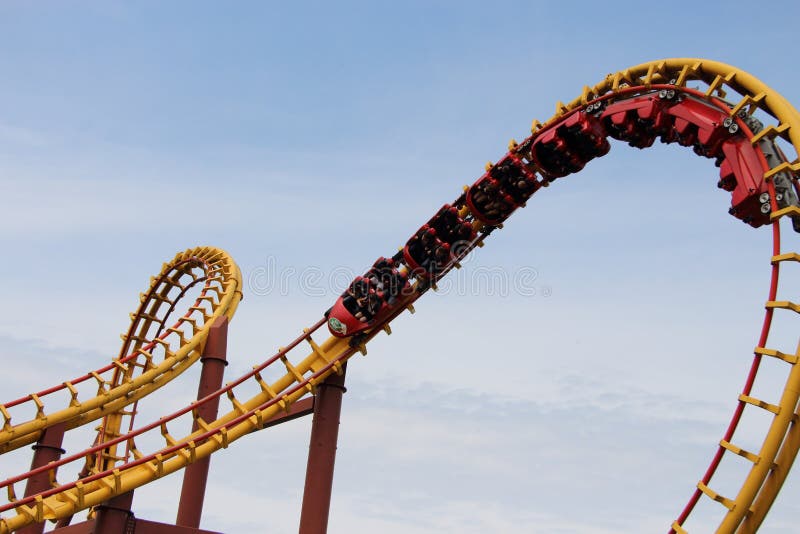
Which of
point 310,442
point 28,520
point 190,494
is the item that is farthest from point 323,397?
point 28,520

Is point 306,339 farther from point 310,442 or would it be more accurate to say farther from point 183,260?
point 183,260

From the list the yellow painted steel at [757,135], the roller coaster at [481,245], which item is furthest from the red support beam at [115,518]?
the yellow painted steel at [757,135]

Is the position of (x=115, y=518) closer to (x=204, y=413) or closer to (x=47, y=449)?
(x=204, y=413)

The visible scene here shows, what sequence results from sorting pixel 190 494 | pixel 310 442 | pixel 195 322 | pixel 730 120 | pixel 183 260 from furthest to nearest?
pixel 183 260 < pixel 195 322 < pixel 190 494 < pixel 310 442 < pixel 730 120

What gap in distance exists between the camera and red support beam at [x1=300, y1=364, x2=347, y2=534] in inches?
416

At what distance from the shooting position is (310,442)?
1102 cm

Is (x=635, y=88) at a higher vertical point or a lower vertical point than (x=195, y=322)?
higher

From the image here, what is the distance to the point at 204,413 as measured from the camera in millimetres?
12211

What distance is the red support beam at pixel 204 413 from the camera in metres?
12.0

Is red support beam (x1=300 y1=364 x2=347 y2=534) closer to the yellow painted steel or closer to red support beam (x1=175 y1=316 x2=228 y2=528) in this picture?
red support beam (x1=175 y1=316 x2=228 y2=528)

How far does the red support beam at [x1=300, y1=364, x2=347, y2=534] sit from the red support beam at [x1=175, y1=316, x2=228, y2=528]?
152 cm

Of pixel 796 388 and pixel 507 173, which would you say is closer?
pixel 796 388

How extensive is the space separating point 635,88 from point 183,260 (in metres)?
8.84

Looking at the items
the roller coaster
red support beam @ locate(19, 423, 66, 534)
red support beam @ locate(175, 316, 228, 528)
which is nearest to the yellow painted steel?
the roller coaster
